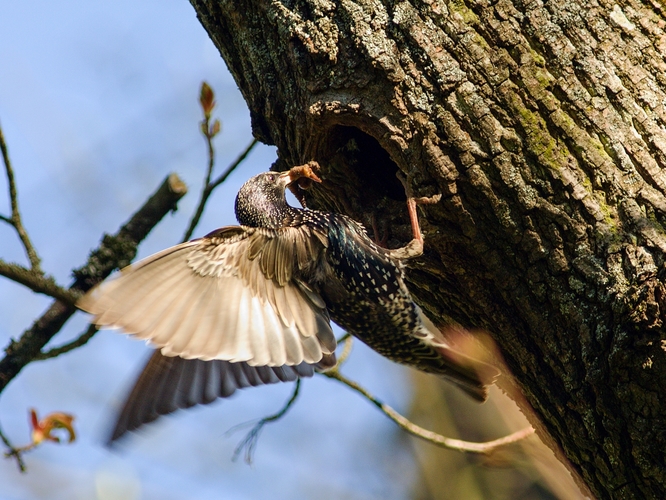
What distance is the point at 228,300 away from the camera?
2648mm

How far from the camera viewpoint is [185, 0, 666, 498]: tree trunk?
2.20m

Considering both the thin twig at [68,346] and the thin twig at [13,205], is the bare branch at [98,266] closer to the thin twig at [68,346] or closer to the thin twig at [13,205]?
the thin twig at [68,346]

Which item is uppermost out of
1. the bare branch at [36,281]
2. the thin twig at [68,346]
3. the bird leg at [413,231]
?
the bird leg at [413,231]

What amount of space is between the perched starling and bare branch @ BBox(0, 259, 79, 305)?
32cm

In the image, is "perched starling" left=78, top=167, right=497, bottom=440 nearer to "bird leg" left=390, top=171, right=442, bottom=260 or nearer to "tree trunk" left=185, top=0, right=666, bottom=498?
"bird leg" left=390, top=171, right=442, bottom=260

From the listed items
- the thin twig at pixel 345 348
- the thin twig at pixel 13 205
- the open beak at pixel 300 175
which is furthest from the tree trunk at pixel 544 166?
the thin twig at pixel 13 205

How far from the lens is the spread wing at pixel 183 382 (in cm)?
304

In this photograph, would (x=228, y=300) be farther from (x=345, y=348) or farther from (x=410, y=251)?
(x=345, y=348)

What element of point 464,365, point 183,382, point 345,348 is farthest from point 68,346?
point 464,365

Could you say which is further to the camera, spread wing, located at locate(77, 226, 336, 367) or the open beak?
the open beak

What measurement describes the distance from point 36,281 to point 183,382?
2.51 ft

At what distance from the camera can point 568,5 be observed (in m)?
2.34

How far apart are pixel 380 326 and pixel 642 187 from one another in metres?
1.28

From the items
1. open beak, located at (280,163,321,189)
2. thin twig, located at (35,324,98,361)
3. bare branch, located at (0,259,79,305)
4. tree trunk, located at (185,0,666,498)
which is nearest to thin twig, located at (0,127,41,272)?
bare branch, located at (0,259,79,305)
